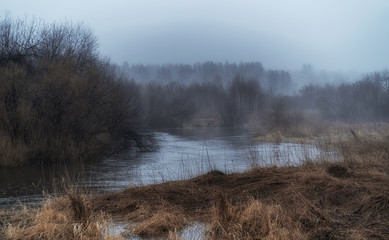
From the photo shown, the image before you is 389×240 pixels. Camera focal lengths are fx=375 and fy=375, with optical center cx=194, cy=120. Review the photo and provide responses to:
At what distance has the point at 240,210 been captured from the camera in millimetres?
5594

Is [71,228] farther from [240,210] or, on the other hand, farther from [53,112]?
[53,112]

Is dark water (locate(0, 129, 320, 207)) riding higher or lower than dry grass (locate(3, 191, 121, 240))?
lower

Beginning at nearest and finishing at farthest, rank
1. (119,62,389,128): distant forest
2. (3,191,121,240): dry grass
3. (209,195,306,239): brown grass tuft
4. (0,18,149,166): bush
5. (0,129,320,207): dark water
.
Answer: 1. (209,195,306,239): brown grass tuft
2. (3,191,121,240): dry grass
3. (0,129,320,207): dark water
4. (0,18,149,166): bush
5. (119,62,389,128): distant forest

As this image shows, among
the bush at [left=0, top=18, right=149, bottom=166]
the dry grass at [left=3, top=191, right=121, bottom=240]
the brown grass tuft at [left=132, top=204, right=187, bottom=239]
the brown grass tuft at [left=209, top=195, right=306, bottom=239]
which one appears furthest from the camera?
the bush at [left=0, top=18, right=149, bottom=166]

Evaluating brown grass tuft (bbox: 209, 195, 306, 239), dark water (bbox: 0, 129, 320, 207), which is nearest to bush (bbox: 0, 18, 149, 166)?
dark water (bbox: 0, 129, 320, 207)

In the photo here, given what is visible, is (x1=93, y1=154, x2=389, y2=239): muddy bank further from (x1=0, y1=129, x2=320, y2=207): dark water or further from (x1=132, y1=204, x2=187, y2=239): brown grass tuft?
(x1=0, y1=129, x2=320, y2=207): dark water

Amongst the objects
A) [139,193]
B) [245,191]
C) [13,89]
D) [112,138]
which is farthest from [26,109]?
[245,191]

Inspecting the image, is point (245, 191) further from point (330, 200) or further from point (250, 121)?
point (250, 121)

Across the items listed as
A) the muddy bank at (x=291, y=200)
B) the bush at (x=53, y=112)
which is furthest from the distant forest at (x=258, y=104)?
the muddy bank at (x=291, y=200)

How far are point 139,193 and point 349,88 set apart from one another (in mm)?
54478

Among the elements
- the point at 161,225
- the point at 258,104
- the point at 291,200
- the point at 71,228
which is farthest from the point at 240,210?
the point at 258,104

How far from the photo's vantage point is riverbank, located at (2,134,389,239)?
4.99 m

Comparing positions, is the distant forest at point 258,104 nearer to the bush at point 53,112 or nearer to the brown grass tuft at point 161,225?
the bush at point 53,112

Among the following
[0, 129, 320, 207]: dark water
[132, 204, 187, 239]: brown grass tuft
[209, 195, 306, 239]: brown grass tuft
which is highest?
[209, 195, 306, 239]: brown grass tuft
